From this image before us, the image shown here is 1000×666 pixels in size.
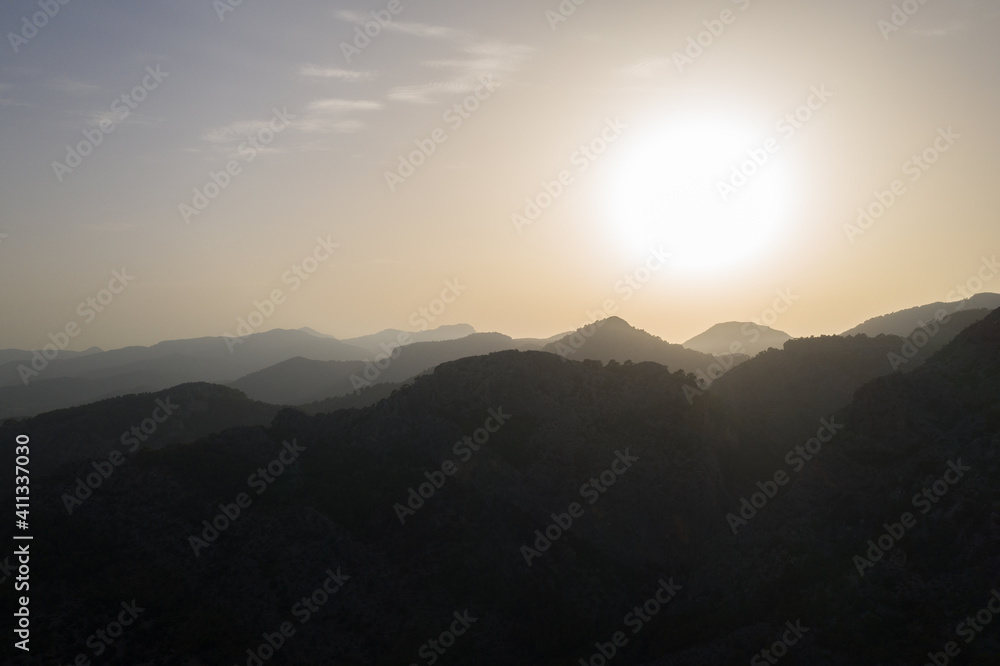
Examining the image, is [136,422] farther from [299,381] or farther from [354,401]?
[299,381]

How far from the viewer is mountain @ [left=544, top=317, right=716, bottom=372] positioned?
3740 inches

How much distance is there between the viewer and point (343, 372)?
17675cm

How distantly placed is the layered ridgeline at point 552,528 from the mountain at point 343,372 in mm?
98663

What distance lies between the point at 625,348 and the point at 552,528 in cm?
6249

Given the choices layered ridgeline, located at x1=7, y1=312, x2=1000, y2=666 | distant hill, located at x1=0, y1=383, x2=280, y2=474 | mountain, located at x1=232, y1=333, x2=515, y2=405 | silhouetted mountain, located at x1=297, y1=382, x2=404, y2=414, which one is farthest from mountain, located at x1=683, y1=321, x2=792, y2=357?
distant hill, located at x1=0, y1=383, x2=280, y2=474

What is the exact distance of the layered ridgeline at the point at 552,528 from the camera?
3166 centimetres

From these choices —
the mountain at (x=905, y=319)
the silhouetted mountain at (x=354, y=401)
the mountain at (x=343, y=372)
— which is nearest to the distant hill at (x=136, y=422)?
the silhouetted mountain at (x=354, y=401)

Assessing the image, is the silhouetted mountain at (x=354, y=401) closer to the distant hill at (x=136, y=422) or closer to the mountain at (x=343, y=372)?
the distant hill at (x=136, y=422)

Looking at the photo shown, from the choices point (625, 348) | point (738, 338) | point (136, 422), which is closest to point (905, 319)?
point (738, 338)

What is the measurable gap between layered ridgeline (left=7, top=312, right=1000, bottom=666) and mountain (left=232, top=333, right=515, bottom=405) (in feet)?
324

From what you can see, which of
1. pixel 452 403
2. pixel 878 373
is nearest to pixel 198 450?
pixel 452 403

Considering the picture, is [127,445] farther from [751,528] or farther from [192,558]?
[751,528]

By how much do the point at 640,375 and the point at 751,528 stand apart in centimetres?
1521

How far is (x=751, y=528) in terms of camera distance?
41156mm
